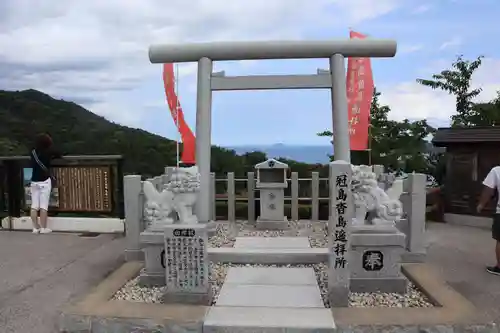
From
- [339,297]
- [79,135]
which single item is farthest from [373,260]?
[79,135]

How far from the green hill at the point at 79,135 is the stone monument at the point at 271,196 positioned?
16.1 ft

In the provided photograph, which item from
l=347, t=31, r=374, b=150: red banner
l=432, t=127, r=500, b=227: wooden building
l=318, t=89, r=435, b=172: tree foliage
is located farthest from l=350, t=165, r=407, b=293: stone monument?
l=318, t=89, r=435, b=172: tree foliage

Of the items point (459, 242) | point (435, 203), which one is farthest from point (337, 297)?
point (435, 203)

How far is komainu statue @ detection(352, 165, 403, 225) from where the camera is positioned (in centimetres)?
547

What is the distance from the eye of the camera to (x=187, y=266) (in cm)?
468

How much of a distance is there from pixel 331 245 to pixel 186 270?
1570 millimetres

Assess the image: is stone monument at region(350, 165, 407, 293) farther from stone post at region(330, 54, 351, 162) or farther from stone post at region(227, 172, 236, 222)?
stone post at region(227, 172, 236, 222)

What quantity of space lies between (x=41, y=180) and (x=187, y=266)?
5396 millimetres

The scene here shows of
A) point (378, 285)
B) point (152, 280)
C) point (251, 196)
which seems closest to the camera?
point (378, 285)

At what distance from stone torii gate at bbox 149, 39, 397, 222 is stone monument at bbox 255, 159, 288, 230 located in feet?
5.87

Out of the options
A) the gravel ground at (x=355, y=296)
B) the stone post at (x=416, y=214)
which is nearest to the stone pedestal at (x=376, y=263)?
the gravel ground at (x=355, y=296)

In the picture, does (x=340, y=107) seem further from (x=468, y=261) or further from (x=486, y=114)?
A: (x=486, y=114)

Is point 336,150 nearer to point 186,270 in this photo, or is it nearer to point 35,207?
point 186,270

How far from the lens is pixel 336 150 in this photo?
25.3ft
